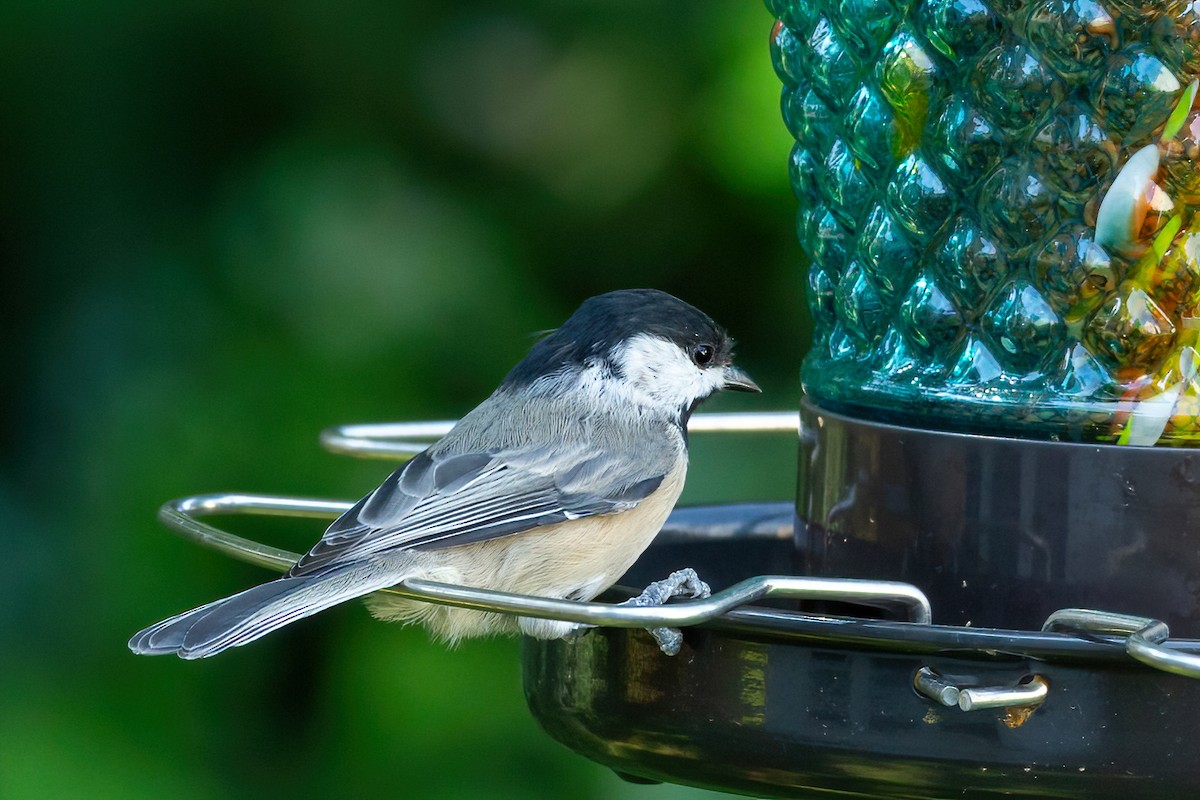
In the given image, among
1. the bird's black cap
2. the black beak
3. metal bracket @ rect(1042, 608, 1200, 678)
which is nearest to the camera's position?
metal bracket @ rect(1042, 608, 1200, 678)

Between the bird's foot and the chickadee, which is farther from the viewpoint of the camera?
the chickadee

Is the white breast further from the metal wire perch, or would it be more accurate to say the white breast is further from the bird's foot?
the metal wire perch

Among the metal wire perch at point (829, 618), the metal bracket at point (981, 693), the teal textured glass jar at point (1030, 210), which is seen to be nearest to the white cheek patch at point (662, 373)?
the teal textured glass jar at point (1030, 210)

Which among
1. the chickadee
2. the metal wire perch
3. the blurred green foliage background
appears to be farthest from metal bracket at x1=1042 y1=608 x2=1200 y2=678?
the blurred green foliage background

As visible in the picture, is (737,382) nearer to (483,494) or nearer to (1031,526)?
(483,494)

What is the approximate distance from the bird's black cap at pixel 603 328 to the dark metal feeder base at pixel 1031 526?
1.74 ft

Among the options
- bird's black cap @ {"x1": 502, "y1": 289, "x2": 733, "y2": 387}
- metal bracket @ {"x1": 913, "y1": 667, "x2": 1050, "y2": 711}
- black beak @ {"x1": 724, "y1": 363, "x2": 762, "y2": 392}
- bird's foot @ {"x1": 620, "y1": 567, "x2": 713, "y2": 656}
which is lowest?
bird's foot @ {"x1": 620, "y1": 567, "x2": 713, "y2": 656}

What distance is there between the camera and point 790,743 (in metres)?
1.25

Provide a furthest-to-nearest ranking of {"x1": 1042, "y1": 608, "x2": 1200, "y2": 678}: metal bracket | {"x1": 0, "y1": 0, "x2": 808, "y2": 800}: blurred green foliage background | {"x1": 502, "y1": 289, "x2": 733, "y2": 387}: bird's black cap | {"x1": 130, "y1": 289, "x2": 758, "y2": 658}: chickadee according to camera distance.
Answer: {"x1": 0, "y1": 0, "x2": 808, "y2": 800}: blurred green foliage background, {"x1": 502, "y1": 289, "x2": 733, "y2": 387}: bird's black cap, {"x1": 130, "y1": 289, "x2": 758, "y2": 658}: chickadee, {"x1": 1042, "y1": 608, "x2": 1200, "y2": 678}: metal bracket

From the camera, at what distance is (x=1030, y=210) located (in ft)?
4.82

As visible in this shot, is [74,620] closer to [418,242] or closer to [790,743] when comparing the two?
[418,242]

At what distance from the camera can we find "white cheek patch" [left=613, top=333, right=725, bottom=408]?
2041mm

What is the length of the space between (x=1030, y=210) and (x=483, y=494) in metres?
0.72

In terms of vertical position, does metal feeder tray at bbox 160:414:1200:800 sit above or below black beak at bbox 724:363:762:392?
below
